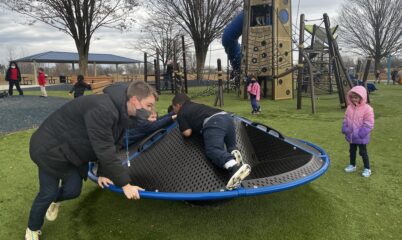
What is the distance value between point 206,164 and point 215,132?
0.32m

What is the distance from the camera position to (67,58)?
3600cm

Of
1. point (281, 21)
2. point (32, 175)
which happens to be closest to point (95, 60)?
point (281, 21)

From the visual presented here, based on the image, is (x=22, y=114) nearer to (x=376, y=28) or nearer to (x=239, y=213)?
(x=239, y=213)

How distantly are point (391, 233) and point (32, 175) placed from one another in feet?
14.6

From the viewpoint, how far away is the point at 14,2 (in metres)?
19.2

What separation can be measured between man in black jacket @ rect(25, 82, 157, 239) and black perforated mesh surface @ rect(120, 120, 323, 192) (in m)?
0.52

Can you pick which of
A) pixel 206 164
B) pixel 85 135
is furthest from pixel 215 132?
pixel 85 135

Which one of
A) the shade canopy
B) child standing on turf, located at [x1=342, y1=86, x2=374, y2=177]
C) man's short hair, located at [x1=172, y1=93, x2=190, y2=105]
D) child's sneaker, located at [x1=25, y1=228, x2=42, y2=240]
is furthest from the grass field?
the shade canopy

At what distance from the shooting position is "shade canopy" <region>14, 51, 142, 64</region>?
34184 mm

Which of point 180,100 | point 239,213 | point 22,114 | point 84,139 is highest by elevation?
point 180,100

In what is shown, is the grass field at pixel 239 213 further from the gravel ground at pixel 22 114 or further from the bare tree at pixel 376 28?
the bare tree at pixel 376 28

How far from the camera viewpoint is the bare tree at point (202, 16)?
93.4ft

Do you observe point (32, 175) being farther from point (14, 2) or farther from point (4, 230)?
point (14, 2)

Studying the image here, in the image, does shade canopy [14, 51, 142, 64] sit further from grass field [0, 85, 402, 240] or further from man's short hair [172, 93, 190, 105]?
man's short hair [172, 93, 190, 105]
